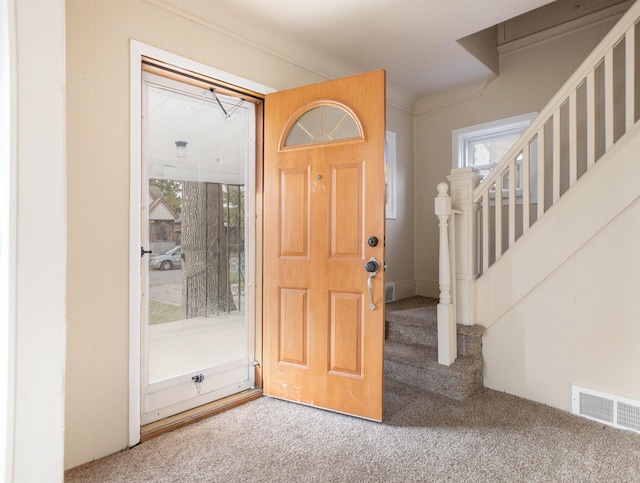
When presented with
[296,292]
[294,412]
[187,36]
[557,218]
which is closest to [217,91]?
[187,36]

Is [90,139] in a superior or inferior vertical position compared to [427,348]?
superior

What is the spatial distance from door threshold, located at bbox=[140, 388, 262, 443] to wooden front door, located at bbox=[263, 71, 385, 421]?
16cm

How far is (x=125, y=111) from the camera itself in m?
2.06

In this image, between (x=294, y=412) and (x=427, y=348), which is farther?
(x=427, y=348)

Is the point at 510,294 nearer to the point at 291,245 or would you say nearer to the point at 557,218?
the point at 557,218

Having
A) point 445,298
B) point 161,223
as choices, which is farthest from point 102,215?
point 445,298

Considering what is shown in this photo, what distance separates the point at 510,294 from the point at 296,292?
5.06ft

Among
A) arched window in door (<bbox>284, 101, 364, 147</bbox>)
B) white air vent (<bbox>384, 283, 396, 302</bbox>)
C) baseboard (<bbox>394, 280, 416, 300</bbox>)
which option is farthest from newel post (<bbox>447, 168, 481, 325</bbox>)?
baseboard (<bbox>394, 280, 416, 300</bbox>)

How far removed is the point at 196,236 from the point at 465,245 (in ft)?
6.48

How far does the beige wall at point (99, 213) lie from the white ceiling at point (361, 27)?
437 mm

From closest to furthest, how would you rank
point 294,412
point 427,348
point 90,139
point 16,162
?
point 16,162 → point 90,139 → point 294,412 → point 427,348

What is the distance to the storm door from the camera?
7.60ft

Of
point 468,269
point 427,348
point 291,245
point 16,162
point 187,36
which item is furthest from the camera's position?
point 427,348

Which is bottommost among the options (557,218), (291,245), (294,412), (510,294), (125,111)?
(294,412)
